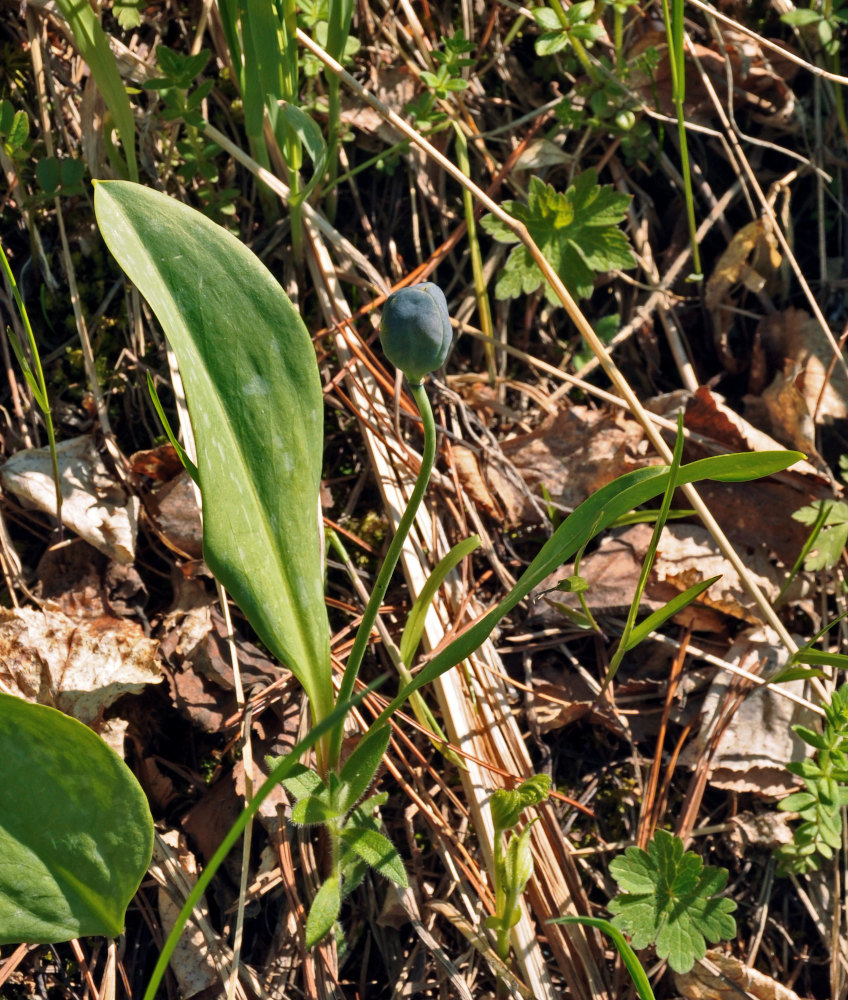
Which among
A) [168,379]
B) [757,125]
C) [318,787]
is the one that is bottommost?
[318,787]

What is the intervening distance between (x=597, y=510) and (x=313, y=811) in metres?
0.66

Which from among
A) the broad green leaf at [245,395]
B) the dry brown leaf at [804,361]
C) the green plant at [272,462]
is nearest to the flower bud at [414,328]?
the green plant at [272,462]

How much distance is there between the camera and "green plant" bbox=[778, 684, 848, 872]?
1.62 meters

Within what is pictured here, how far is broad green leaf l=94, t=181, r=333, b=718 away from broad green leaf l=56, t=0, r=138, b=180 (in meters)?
0.61

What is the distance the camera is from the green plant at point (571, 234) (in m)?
2.08

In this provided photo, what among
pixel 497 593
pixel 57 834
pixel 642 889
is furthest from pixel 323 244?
pixel 642 889

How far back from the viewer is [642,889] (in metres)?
1.63

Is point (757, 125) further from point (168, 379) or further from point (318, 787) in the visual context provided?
point (318, 787)

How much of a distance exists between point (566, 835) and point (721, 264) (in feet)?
4.90

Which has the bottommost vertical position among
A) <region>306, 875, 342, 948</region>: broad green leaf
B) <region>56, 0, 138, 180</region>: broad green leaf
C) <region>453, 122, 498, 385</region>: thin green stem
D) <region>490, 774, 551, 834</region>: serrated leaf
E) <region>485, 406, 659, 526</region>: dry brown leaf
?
<region>306, 875, 342, 948</region>: broad green leaf

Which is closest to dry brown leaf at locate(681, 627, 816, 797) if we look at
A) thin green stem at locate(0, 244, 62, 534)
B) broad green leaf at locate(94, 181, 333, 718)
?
broad green leaf at locate(94, 181, 333, 718)

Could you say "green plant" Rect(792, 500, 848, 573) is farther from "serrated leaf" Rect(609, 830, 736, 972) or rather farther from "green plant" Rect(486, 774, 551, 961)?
"green plant" Rect(486, 774, 551, 961)

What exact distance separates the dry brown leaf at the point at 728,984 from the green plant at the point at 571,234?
1454 mm

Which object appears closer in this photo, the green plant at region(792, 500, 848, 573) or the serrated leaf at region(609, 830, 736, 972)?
the serrated leaf at region(609, 830, 736, 972)
